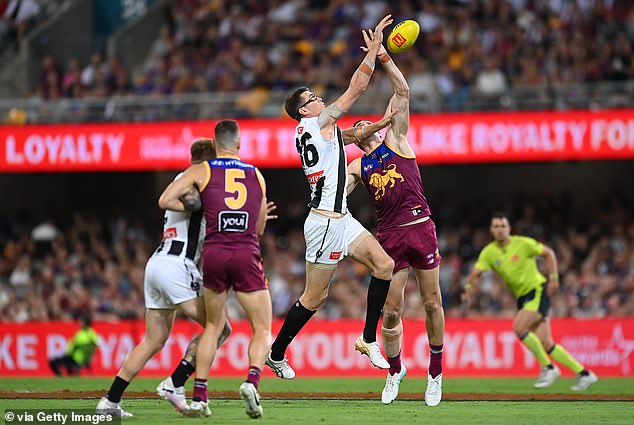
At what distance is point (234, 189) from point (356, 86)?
168 centimetres

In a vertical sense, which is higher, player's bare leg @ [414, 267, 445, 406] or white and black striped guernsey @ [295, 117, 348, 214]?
white and black striped guernsey @ [295, 117, 348, 214]

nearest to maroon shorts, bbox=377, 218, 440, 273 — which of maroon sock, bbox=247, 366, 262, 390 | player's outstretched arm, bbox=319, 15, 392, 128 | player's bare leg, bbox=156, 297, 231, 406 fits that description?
player's outstretched arm, bbox=319, 15, 392, 128

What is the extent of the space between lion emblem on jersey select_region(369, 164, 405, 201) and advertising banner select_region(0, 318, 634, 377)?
8.17m

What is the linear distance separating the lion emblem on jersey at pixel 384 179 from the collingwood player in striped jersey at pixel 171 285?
6.72 ft

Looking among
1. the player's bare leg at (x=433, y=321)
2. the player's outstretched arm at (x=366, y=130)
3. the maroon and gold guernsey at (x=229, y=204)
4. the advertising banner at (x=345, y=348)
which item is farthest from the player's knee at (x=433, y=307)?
the advertising banner at (x=345, y=348)

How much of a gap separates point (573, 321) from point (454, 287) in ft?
9.47

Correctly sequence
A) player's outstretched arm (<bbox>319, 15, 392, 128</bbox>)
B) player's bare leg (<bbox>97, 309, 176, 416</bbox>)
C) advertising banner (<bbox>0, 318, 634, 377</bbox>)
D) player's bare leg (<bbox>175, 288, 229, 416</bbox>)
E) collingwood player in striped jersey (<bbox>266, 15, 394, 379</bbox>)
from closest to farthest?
player's bare leg (<bbox>175, 288, 229, 416</bbox>)
player's bare leg (<bbox>97, 309, 176, 416</bbox>)
player's outstretched arm (<bbox>319, 15, 392, 128</bbox>)
collingwood player in striped jersey (<bbox>266, 15, 394, 379</bbox>)
advertising banner (<bbox>0, 318, 634, 377</bbox>)

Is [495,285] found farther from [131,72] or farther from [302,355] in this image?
[131,72]

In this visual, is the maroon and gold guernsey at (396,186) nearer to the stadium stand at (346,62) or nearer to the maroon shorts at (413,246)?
the maroon shorts at (413,246)

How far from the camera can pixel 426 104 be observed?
22.5 meters

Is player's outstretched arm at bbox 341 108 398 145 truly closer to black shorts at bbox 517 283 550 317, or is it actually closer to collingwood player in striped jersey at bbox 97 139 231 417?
collingwood player in striped jersey at bbox 97 139 231 417

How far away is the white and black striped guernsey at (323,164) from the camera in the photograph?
10914 millimetres

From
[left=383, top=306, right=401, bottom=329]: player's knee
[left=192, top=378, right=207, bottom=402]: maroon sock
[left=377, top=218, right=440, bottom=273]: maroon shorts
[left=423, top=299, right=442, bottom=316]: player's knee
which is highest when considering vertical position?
[left=377, top=218, right=440, bottom=273]: maroon shorts

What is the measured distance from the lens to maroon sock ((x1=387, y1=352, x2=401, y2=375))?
11562mm
